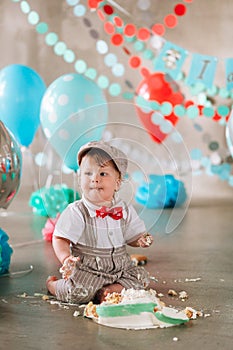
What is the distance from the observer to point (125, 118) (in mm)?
2506

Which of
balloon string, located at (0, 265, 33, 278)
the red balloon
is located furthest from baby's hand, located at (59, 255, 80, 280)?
the red balloon

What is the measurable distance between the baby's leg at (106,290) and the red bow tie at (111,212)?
0.79 feet

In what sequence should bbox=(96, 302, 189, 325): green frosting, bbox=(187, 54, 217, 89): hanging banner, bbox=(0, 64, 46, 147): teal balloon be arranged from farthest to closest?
bbox=(187, 54, 217, 89): hanging banner → bbox=(0, 64, 46, 147): teal balloon → bbox=(96, 302, 189, 325): green frosting

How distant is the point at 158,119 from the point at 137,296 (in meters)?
1.15

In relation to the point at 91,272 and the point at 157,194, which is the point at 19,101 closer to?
the point at 157,194

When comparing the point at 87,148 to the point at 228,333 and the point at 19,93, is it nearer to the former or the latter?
the point at 228,333

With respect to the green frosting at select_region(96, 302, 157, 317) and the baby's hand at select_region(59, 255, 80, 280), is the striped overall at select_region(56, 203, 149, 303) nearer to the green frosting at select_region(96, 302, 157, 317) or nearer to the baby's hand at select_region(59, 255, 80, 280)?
the baby's hand at select_region(59, 255, 80, 280)

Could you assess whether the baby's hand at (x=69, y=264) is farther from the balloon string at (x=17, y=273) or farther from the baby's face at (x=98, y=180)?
the balloon string at (x=17, y=273)

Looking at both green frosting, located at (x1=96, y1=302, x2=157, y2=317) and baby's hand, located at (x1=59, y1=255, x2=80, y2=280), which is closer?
green frosting, located at (x1=96, y1=302, x2=157, y2=317)

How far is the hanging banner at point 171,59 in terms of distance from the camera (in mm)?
5223

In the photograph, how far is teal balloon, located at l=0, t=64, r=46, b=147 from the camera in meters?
4.30

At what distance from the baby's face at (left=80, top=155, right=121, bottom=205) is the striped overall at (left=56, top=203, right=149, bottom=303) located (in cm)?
8

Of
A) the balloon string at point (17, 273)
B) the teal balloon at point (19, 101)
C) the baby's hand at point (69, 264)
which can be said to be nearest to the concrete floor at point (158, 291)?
the balloon string at point (17, 273)

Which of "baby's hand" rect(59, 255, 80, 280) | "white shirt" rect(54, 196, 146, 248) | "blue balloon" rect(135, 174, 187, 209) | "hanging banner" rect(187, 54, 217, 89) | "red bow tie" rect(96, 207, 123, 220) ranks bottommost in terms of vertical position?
"baby's hand" rect(59, 255, 80, 280)
